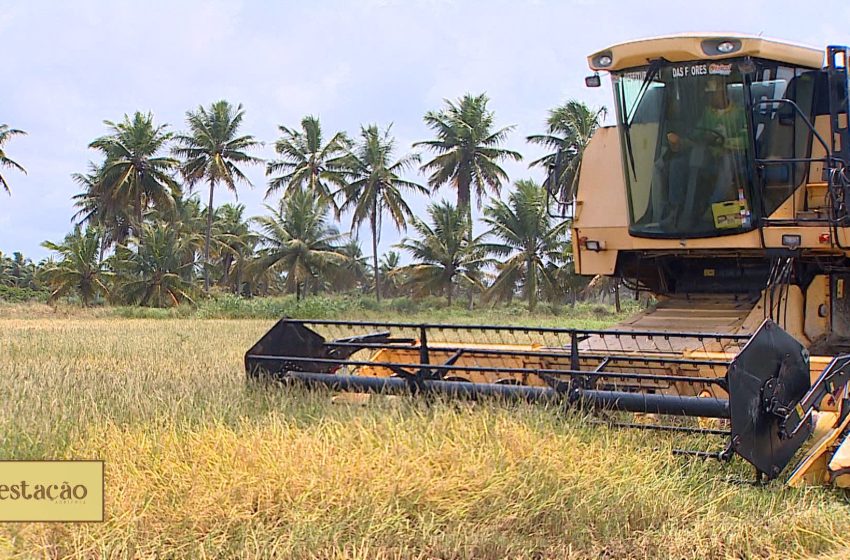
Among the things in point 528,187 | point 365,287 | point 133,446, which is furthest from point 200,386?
point 365,287

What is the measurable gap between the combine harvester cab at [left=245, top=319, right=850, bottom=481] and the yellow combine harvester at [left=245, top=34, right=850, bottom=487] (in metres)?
0.02

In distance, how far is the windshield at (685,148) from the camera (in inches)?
237

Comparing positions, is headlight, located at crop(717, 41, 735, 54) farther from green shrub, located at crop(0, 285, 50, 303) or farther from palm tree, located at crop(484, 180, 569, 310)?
green shrub, located at crop(0, 285, 50, 303)

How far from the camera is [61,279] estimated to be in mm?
32281

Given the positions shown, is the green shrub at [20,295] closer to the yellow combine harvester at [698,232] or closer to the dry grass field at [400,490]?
the yellow combine harvester at [698,232]

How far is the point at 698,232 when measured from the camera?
20.4 ft

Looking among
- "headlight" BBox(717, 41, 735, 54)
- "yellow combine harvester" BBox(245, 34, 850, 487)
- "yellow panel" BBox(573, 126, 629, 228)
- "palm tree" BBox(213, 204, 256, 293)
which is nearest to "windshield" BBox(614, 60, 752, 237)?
"yellow combine harvester" BBox(245, 34, 850, 487)

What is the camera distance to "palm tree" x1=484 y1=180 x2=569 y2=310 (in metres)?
29.7

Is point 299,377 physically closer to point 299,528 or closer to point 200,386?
point 200,386

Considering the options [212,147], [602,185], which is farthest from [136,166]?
[602,185]

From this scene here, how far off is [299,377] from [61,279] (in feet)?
96.2

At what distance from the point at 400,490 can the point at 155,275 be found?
29856 millimetres

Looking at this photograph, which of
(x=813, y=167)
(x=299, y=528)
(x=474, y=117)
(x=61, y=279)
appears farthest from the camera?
(x=474, y=117)

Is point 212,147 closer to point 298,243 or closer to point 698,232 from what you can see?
point 298,243
